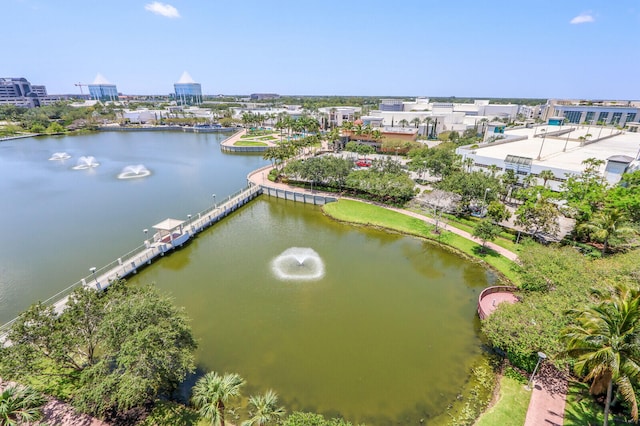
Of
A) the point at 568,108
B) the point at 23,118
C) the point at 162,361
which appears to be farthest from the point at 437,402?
the point at 23,118

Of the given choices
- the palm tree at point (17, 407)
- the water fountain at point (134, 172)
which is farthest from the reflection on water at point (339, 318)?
the water fountain at point (134, 172)

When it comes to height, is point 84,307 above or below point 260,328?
above

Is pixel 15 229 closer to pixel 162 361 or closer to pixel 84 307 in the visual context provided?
pixel 84 307

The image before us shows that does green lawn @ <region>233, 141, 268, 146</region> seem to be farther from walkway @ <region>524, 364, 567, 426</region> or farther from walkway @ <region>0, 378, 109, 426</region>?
walkway @ <region>524, 364, 567, 426</region>

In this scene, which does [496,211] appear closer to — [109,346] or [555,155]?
[555,155]

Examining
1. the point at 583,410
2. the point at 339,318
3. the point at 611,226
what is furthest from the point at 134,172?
the point at 611,226

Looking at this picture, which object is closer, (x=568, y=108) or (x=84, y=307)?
(x=84, y=307)
